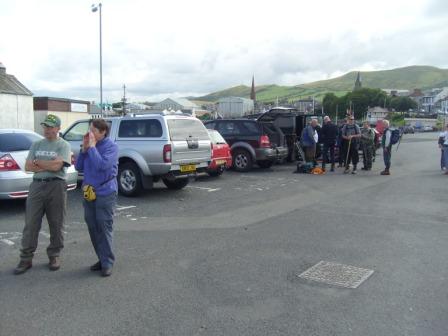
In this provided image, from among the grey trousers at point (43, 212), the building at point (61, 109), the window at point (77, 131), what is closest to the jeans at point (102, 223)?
the grey trousers at point (43, 212)

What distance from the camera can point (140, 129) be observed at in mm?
10398

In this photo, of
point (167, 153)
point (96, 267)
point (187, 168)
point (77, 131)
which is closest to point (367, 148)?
point (187, 168)

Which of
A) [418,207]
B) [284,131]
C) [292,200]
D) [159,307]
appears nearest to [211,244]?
[159,307]

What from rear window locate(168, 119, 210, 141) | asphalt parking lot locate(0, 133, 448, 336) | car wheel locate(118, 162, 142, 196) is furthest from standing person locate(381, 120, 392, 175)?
car wheel locate(118, 162, 142, 196)

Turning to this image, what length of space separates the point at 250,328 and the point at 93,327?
1.30 m

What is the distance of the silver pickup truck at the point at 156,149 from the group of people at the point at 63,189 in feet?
14.6

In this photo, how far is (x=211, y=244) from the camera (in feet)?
21.2

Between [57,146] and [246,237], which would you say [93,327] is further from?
[246,237]

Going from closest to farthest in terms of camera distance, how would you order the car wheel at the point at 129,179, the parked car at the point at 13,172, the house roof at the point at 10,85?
the parked car at the point at 13,172
the car wheel at the point at 129,179
the house roof at the point at 10,85

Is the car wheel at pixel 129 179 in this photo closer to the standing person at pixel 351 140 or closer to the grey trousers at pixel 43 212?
the grey trousers at pixel 43 212

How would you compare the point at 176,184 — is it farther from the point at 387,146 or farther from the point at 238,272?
the point at 387,146

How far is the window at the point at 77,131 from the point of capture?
11703mm

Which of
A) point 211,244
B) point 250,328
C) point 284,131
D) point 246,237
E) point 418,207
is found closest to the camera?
point 250,328

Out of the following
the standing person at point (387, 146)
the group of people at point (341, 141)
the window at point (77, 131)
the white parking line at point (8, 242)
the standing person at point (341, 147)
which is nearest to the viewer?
the white parking line at point (8, 242)
